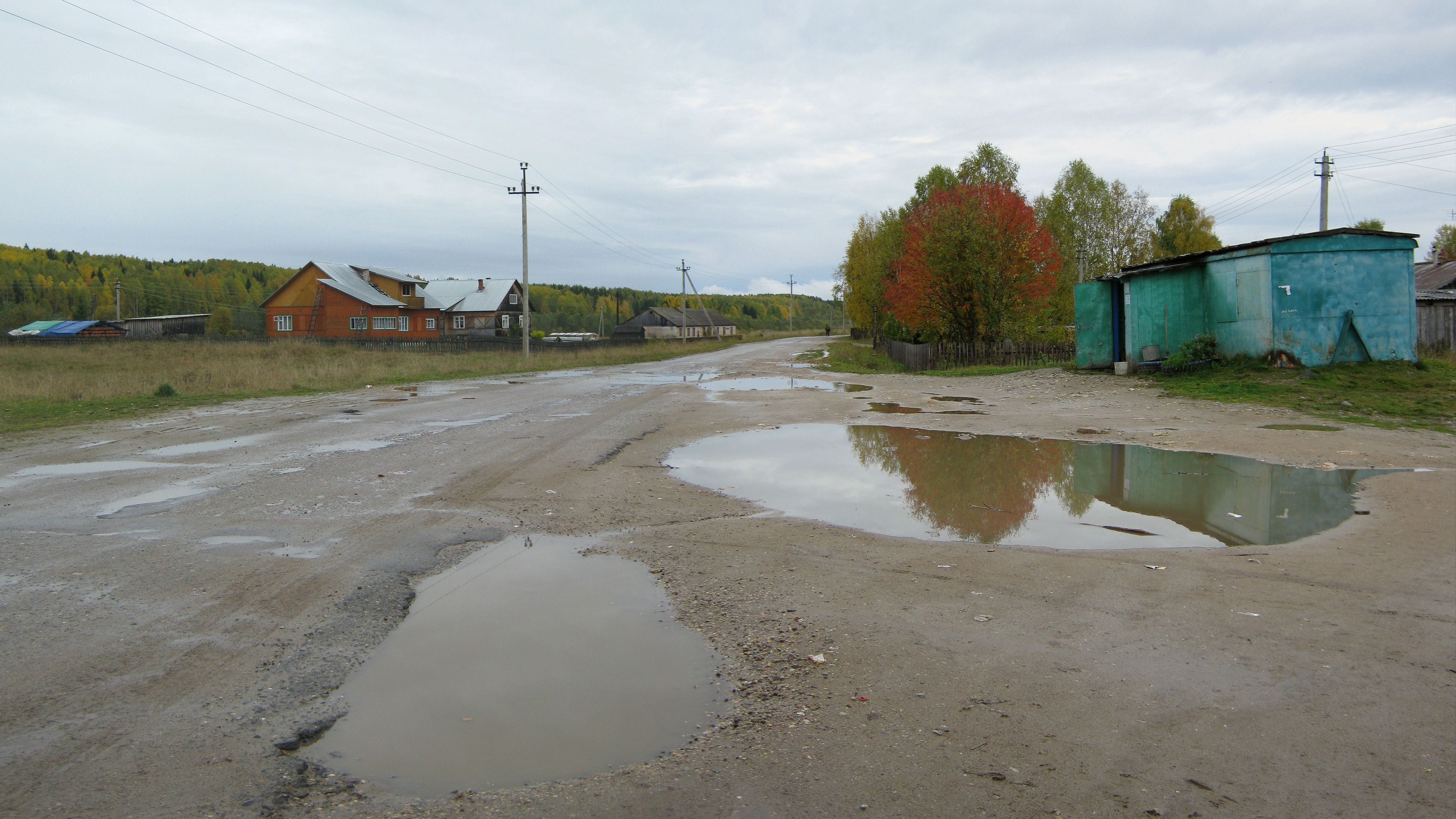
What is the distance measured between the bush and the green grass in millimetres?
626

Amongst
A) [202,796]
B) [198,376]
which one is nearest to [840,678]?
[202,796]

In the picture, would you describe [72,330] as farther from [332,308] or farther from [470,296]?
[470,296]

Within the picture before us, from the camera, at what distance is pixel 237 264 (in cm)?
12550

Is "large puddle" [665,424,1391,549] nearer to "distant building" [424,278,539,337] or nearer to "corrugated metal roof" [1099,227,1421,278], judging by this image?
"corrugated metal roof" [1099,227,1421,278]

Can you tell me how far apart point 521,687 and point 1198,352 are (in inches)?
799

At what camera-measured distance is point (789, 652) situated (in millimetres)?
4246

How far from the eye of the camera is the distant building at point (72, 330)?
178ft

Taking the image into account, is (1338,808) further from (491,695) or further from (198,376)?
(198,376)

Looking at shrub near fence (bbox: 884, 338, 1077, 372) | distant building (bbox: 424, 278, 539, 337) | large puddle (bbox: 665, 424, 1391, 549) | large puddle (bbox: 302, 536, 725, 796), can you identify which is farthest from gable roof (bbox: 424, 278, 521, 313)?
large puddle (bbox: 302, 536, 725, 796)

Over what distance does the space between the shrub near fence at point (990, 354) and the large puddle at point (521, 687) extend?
24.8 metres

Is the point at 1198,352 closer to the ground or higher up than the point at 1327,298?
closer to the ground

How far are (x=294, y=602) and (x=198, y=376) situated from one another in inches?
864

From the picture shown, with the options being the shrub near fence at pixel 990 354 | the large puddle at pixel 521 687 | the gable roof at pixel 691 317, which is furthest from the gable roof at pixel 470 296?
the large puddle at pixel 521 687

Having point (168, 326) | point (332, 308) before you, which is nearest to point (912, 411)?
point (332, 308)
